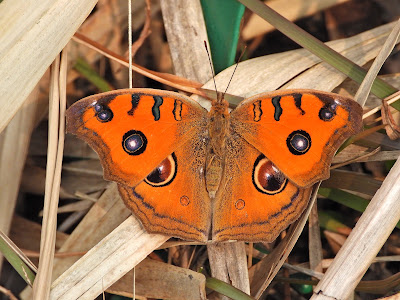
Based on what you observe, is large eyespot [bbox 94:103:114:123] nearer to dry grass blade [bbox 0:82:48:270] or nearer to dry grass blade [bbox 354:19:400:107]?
dry grass blade [bbox 0:82:48:270]

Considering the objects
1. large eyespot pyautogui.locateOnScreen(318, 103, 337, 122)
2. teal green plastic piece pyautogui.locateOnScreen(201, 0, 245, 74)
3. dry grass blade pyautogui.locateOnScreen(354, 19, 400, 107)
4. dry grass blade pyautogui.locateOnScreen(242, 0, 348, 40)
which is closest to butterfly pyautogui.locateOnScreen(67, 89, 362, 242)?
large eyespot pyautogui.locateOnScreen(318, 103, 337, 122)

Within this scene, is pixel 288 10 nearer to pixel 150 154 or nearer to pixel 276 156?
pixel 276 156

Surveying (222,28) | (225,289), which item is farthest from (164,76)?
(225,289)

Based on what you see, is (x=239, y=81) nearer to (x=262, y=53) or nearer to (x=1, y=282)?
(x=262, y=53)

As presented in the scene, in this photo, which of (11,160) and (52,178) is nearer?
(52,178)

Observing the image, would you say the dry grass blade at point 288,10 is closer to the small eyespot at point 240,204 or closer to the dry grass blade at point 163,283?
the small eyespot at point 240,204

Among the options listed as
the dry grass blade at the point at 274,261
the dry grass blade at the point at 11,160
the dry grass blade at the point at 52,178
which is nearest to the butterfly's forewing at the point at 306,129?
the dry grass blade at the point at 274,261
